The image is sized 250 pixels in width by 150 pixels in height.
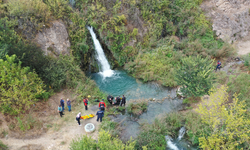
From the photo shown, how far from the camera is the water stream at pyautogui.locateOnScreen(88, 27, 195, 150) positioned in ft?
40.0

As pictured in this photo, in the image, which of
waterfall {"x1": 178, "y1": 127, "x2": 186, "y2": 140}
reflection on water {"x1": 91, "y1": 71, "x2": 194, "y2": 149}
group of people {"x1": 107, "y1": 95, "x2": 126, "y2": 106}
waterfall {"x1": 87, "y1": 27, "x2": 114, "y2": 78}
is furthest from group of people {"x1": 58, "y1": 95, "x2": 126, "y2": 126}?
waterfall {"x1": 87, "y1": 27, "x2": 114, "y2": 78}

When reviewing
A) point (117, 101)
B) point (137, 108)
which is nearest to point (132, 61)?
point (117, 101)

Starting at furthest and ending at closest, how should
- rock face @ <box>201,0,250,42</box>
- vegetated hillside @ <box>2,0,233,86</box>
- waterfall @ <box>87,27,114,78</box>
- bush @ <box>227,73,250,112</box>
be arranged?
rock face @ <box>201,0,250,42</box> → waterfall @ <box>87,27,114,78</box> → vegetated hillside @ <box>2,0,233,86</box> → bush @ <box>227,73,250,112</box>

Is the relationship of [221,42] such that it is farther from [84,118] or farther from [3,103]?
[3,103]

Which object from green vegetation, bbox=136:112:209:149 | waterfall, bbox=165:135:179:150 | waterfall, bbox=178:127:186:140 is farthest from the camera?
waterfall, bbox=178:127:186:140

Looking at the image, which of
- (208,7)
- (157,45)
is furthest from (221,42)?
(157,45)

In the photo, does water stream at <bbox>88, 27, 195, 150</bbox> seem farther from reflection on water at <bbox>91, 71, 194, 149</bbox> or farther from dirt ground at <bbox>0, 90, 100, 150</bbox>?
dirt ground at <bbox>0, 90, 100, 150</bbox>

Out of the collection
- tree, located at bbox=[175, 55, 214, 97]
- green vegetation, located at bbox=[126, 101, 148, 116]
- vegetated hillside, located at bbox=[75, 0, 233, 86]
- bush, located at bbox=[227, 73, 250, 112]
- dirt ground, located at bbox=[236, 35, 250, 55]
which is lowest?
green vegetation, located at bbox=[126, 101, 148, 116]

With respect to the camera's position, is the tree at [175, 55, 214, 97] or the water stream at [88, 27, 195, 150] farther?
the tree at [175, 55, 214, 97]

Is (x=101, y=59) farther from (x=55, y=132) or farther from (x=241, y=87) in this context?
(x=241, y=87)

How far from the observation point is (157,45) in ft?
71.8

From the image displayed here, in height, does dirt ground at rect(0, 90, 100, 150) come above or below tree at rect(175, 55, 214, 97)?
below

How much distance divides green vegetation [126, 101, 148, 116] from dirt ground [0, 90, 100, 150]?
281 cm

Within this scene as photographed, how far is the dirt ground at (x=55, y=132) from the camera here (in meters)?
9.64
